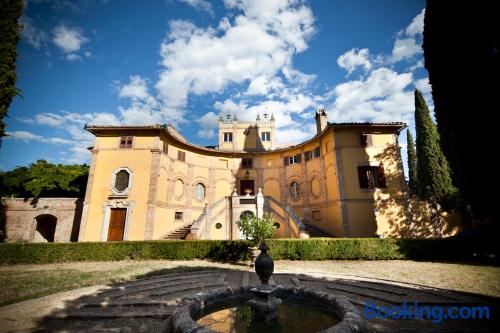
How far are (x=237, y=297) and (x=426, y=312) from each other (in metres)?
4.72

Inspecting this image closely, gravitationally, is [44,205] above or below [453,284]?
above

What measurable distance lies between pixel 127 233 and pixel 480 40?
2188 centimetres

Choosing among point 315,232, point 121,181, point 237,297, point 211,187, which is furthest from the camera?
point 211,187

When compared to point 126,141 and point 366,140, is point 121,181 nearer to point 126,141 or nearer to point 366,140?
point 126,141

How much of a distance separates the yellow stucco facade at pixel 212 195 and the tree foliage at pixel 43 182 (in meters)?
5.21

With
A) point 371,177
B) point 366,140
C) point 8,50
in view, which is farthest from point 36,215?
point 366,140

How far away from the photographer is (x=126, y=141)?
66.2 ft

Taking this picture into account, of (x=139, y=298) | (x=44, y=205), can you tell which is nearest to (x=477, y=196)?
(x=139, y=298)

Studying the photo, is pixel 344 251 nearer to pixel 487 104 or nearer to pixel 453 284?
pixel 453 284

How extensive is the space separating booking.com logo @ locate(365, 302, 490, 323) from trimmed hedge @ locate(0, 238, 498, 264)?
787 cm

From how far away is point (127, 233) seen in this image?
713 inches

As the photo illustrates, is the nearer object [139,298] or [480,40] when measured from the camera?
[480,40]

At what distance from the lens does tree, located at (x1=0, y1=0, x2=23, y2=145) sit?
9.66 metres

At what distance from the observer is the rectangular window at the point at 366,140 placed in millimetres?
19781
